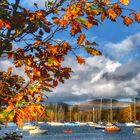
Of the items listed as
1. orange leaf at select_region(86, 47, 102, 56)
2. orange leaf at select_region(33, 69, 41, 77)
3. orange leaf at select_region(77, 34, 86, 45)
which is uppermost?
orange leaf at select_region(77, 34, 86, 45)

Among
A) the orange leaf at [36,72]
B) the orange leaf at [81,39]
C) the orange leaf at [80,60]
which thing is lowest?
the orange leaf at [36,72]

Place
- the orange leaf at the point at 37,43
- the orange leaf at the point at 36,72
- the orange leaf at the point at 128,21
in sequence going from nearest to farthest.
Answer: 1. the orange leaf at the point at 36,72
2. the orange leaf at the point at 128,21
3. the orange leaf at the point at 37,43

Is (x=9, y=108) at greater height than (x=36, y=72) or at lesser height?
lesser

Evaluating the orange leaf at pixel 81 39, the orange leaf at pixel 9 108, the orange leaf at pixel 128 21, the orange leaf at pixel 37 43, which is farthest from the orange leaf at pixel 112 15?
the orange leaf at pixel 9 108

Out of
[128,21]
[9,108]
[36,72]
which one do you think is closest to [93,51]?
[128,21]

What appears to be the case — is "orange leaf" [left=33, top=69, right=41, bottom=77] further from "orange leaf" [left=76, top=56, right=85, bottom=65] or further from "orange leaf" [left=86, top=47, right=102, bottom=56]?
"orange leaf" [left=86, top=47, right=102, bottom=56]

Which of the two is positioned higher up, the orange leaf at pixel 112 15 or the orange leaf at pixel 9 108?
the orange leaf at pixel 112 15

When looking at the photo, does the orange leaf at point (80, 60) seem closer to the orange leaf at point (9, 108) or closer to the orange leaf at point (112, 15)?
the orange leaf at point (112, 15)

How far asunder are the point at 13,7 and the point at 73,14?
3.64 ft

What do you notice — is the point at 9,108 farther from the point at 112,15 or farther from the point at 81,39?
the point at 112,15

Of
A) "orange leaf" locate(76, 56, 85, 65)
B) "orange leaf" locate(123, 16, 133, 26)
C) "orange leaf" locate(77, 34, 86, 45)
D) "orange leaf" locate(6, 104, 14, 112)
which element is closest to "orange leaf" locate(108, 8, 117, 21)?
"orange leaf" locate(123, 16, 133, 26)

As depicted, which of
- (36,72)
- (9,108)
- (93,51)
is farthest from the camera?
(93,51)

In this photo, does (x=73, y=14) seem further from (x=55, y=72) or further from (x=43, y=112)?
(x=43, y=112)

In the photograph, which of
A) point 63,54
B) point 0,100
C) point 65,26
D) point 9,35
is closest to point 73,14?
point 65,26
